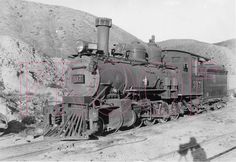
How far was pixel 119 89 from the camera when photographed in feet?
34.0

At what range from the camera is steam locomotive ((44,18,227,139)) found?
899 centimetres

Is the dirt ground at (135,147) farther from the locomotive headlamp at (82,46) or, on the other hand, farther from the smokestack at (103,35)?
the smokestack at (103,35)

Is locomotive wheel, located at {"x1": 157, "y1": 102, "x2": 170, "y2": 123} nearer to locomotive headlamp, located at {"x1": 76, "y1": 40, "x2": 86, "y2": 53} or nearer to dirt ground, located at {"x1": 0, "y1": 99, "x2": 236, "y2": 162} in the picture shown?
dirt ground, located at {"x1": 0, "y1": 99, "x2": 236, "y2": 162}

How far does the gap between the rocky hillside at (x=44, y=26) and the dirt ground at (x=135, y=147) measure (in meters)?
21.8

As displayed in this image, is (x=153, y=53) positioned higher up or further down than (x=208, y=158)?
higher up

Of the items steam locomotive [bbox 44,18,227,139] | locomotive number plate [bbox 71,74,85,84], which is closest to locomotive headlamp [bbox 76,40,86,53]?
steam locomotive [bbox 44,18,227,139]

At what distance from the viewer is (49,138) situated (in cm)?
868

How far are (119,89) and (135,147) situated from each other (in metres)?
3.02

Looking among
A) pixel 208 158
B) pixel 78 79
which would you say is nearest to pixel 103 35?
pixel 78 79

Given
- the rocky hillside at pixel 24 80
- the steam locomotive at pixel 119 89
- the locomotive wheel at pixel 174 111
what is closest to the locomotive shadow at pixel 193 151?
the steam locomotive at pixel 119 89

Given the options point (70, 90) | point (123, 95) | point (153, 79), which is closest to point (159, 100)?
point (153, 79)

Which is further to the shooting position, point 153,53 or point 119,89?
point 153,53

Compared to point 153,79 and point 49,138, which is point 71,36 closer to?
point 153,79

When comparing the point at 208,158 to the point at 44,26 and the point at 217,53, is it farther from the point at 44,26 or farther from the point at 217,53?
the point at 217,53
